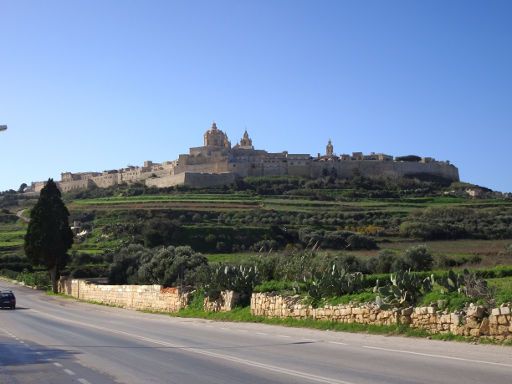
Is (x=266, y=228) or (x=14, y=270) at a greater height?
(x=266, y=228)

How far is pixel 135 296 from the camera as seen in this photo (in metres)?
31.5

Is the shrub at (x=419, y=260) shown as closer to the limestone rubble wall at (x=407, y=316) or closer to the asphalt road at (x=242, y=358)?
the limestone rubble wall at (x=407, y=316)

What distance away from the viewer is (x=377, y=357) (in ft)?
36.8

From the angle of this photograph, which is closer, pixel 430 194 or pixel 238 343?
pixel 238 343

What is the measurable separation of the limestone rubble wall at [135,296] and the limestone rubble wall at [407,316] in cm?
717

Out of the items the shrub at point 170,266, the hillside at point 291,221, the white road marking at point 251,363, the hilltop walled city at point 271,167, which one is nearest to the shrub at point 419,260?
the hillside at point 291,221

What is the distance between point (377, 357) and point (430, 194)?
343 ft

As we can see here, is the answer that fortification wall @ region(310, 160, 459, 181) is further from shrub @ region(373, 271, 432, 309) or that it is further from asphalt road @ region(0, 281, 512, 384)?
shrub @ region(373, 271, 432, 309)

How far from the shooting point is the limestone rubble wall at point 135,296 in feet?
89.8

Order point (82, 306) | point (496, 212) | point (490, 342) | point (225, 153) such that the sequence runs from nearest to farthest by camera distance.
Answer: point (490, 342) → point (82, 306) → point (496, 212) → point (225, 153)

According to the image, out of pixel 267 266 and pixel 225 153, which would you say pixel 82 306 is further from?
pixel 225 153

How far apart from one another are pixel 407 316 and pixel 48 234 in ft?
115

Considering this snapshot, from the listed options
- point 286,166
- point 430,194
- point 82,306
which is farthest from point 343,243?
point 286,166

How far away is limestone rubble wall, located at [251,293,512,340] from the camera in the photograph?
12.0 meters
